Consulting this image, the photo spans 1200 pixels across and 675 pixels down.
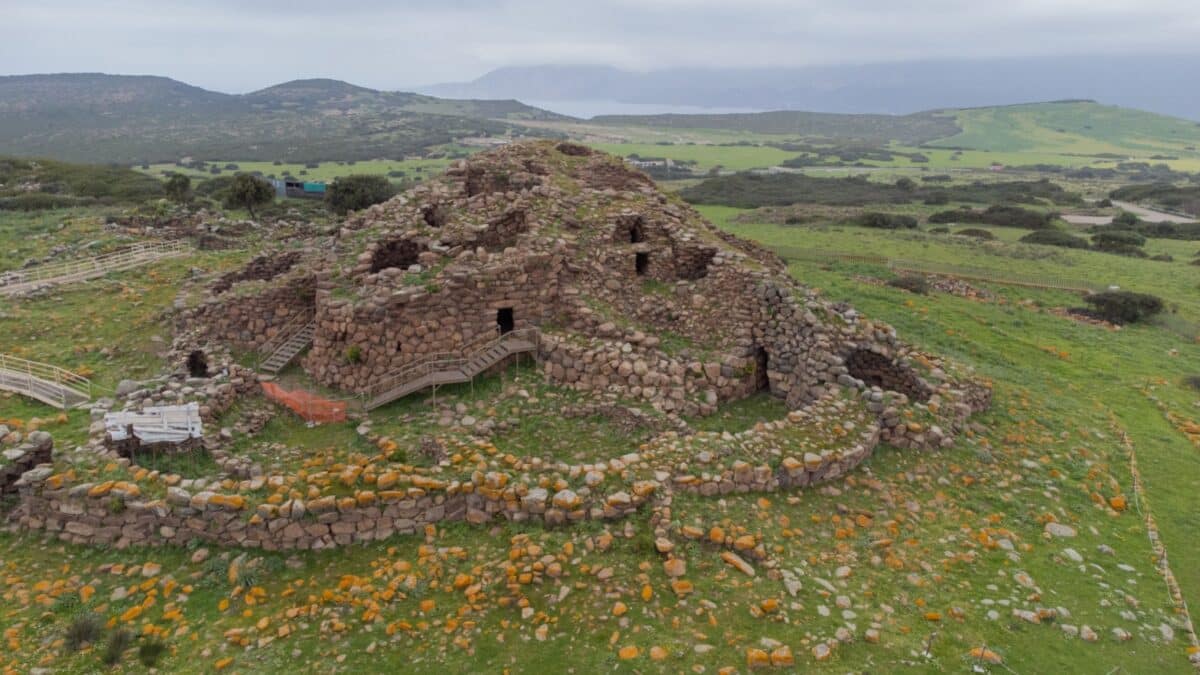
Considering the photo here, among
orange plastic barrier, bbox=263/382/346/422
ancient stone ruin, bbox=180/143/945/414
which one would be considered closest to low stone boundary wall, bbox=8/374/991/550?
ancient stone ruin, bbox=180/143/945/414

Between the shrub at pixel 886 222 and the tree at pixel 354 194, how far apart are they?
35900mm

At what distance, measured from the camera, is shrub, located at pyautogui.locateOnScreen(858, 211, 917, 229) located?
50.4m

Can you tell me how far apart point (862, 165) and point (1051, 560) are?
13094 centimetres

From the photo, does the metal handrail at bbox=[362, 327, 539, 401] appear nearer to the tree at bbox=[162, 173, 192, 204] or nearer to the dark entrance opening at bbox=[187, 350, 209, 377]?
the dark entrance opening at bbox=[187, 350, 209, 377]

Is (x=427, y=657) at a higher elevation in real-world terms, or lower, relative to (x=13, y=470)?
lower

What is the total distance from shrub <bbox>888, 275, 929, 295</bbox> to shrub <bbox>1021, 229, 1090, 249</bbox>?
67.0ft

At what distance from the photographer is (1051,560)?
36.1ft

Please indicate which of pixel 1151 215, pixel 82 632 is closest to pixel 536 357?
pixel 82 632

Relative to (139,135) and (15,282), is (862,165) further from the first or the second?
(139,135)

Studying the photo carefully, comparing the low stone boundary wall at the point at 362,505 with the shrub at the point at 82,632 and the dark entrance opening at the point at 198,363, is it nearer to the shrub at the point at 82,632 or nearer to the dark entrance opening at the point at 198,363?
the shrub at the point at 82,632

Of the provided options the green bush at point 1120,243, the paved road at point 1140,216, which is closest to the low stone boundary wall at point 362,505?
the green bush at point 1120,243

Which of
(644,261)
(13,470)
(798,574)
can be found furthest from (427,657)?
(644,261)

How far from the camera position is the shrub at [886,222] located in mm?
50406

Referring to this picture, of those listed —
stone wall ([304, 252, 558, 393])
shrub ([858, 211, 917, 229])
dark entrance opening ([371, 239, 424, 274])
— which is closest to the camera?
stone wall ([304, 252, 558, 393])
